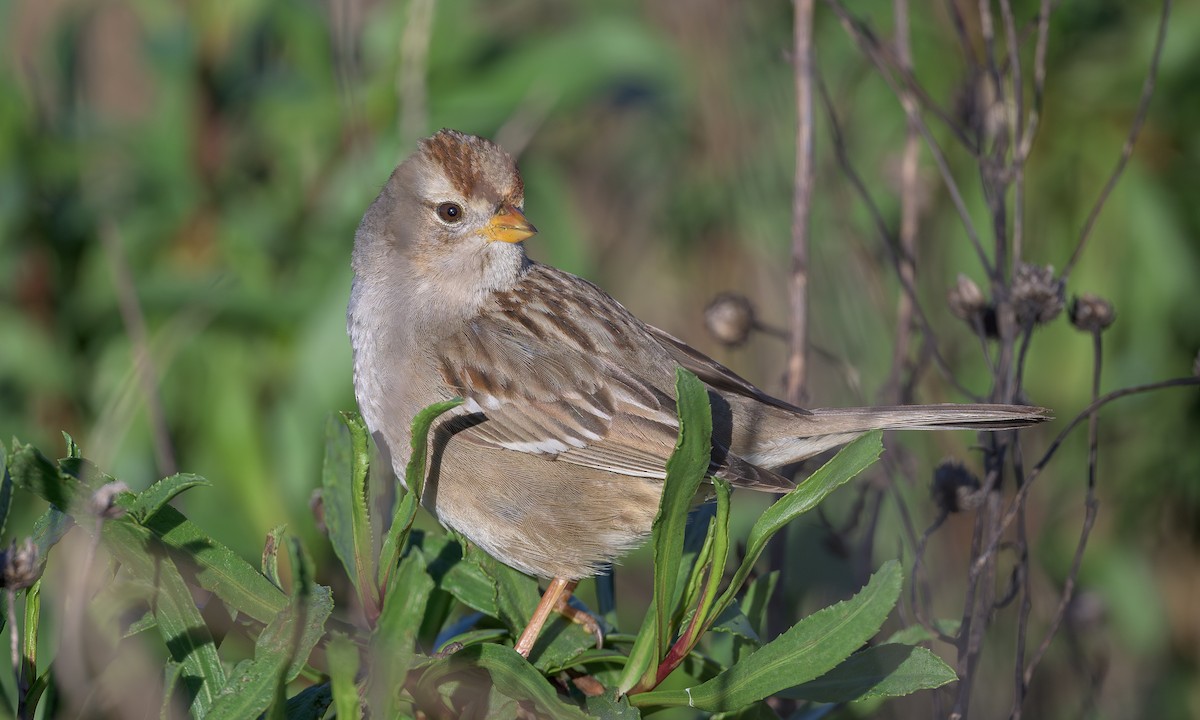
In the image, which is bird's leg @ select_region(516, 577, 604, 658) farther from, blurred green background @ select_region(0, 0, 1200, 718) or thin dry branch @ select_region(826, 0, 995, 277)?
blurred green background @ select_region(0, 0, 1200, 718)

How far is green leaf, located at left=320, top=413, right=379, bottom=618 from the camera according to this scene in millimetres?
2010

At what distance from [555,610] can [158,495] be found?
3.02 ft

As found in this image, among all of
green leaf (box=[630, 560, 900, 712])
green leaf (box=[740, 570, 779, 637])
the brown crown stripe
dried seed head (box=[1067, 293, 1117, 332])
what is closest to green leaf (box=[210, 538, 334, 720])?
green leaf (box=[630, 560, 900, 712])

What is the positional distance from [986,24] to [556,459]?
55.9 inches

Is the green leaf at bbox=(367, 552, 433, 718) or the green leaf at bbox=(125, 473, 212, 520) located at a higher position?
the green leaf at bbox=(125, 473, 212, 520)

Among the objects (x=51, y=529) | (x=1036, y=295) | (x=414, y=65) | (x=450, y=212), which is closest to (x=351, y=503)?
(x=51, y=529)

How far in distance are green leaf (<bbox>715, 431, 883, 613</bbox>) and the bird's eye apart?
1474 mm

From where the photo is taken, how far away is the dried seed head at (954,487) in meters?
2.52

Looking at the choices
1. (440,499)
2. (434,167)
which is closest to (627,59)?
(434,167)

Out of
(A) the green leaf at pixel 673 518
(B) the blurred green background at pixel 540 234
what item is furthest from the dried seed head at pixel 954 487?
(B) the blurred green background at pixel 540 234

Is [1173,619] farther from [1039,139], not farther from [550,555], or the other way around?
[550,555]

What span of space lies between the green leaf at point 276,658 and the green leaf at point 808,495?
2.16 feet

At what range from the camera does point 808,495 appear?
1.99 meters

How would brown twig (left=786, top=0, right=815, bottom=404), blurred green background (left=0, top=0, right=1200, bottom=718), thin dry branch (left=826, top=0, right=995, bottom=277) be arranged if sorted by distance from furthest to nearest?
blurred green background (left=0, top=0, right=1200, bottom=718)
brown twig (left=786, top=0, right=815, bottom=404)
thin dry branch (left=826, top=0, right=995, bottom=277)
